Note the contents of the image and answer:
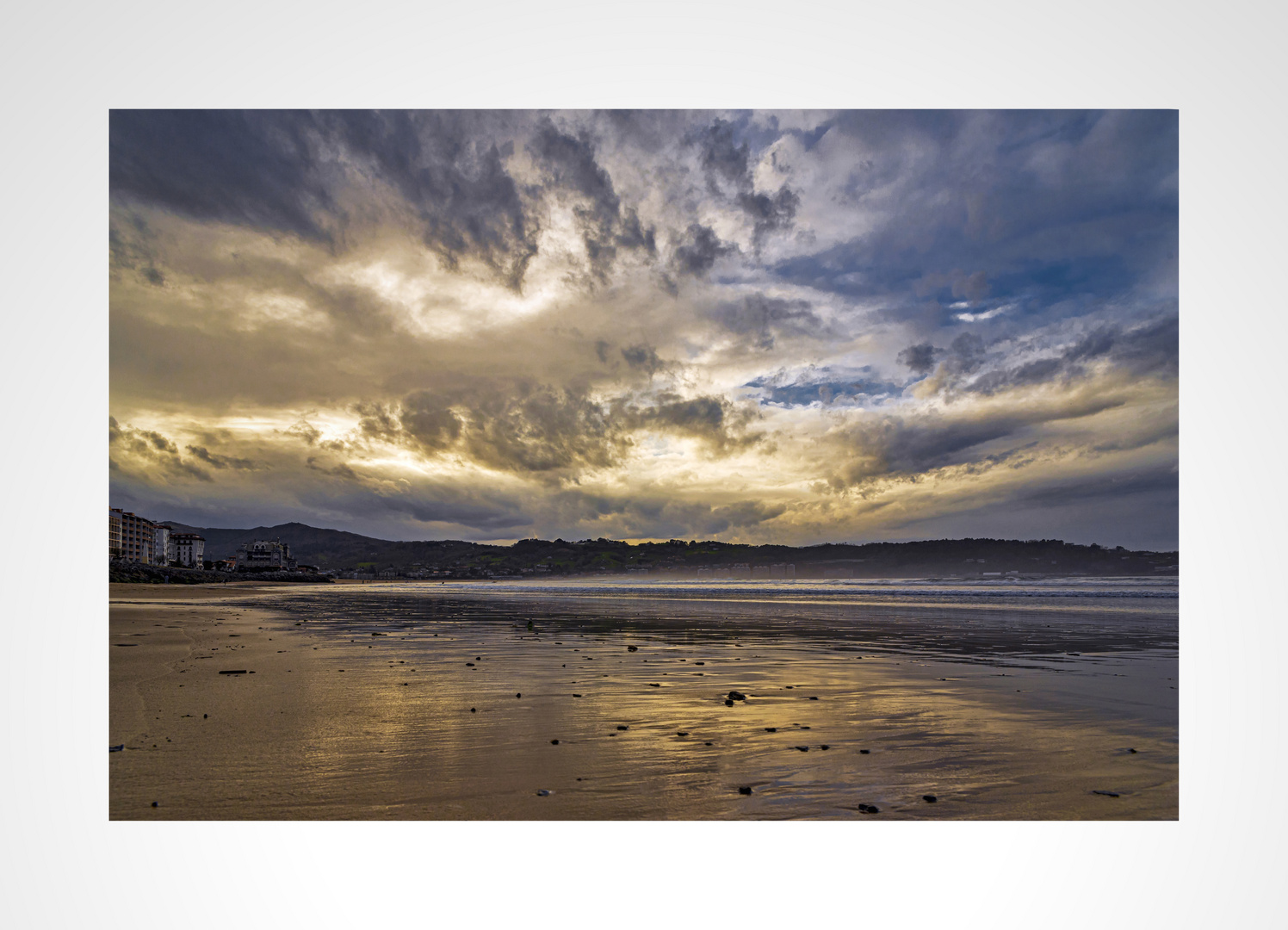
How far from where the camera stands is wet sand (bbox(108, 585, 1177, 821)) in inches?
193

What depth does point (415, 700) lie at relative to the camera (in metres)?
7.52

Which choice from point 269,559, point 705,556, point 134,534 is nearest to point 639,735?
point 134,534

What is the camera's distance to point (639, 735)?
6.12 meters

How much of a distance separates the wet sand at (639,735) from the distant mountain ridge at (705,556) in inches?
136

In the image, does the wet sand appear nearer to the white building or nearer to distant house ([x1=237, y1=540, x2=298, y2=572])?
the white building

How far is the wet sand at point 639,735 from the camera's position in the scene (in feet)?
16.1

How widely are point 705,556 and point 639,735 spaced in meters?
20.2

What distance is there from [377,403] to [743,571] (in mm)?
21452
